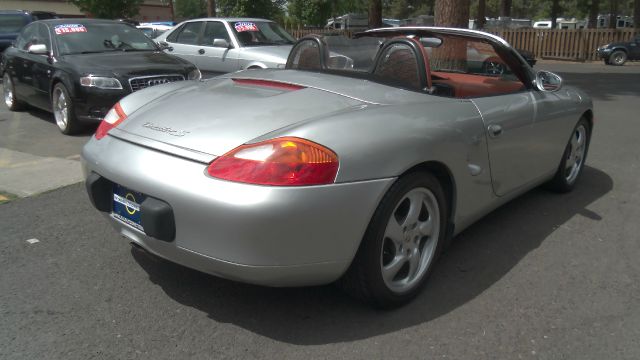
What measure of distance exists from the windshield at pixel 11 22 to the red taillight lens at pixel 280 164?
14864 millimetres

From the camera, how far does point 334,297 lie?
116 inches

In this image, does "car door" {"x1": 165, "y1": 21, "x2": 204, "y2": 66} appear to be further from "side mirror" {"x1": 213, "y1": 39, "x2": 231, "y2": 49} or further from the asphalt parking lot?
the asphalt parking lot

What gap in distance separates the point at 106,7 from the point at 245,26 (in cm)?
1902

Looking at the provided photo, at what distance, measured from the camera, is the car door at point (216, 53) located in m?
→ 9.39

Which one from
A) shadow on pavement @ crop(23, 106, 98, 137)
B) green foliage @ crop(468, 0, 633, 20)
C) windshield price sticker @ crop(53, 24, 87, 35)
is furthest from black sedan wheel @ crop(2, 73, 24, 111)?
green foliage @ crop(468, 0, 633, 20)

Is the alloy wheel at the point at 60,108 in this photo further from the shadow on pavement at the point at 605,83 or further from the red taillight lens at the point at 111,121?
the shadow on pavement at the point at 605,83

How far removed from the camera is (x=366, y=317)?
2748 millimetres

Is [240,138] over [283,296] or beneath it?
over

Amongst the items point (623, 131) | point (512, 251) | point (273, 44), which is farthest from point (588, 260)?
point (273, 44)

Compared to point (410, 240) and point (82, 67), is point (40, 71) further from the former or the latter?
point (410, 240)

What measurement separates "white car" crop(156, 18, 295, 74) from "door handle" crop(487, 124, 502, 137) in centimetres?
581

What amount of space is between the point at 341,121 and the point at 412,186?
484 mm

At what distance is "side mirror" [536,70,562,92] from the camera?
13.2ft

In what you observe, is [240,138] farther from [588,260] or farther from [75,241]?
[588,260]
